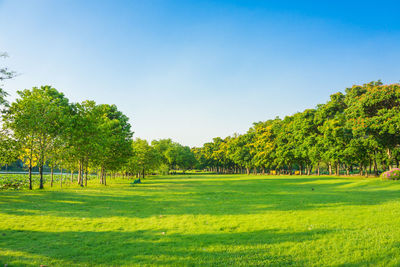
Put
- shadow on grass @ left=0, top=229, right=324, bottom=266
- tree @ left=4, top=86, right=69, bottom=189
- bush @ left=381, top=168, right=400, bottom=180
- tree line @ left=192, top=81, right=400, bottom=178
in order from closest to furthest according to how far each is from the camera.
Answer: shadow on grass @ left=0, top=229, right=324, bottom=266 < tree @ left=4, top=86, right=69, bottom=189 < bush @ left=381, top=168, right=400, bottom=180 < tree line @ left=192, top=81, right=400, bottom=178

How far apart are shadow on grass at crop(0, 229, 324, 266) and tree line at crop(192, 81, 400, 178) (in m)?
36.3

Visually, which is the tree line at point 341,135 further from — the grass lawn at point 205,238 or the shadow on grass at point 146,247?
→ the shadow on grass at point 146,247

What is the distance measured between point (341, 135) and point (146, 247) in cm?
5144

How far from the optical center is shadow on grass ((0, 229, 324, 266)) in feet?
21.7

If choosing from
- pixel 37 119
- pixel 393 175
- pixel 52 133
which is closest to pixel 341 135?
pixel 393 175

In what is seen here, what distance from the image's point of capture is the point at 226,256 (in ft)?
22.5

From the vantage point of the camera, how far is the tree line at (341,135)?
36656 mm

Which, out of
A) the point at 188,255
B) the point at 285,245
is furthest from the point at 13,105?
the point at 285,245

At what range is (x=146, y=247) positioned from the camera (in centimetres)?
782

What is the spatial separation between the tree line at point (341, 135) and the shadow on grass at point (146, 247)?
36324 millimetres

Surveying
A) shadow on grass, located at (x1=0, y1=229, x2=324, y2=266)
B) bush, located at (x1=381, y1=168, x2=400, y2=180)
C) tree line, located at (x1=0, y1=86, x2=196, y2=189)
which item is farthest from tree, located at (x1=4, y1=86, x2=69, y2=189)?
bush, located at (x1=381, y1=168, x2=400, y2=180)

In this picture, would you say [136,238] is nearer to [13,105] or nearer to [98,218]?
[98,218]

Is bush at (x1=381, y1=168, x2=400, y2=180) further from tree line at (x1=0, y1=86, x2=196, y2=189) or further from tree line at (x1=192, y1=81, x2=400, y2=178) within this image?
tree line at (x1=0, y1=86, x2=196, y2=189)

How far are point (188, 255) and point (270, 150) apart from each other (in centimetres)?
7257
